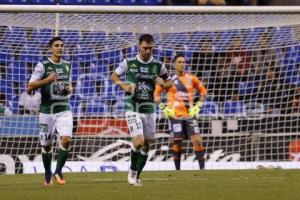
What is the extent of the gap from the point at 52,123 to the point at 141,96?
5.19 ft

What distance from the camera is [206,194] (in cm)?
1080

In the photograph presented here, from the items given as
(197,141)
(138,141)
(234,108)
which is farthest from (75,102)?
(138,141)

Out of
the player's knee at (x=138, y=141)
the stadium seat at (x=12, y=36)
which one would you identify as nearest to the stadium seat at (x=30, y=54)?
the stadium seat at (x=12, y=36)

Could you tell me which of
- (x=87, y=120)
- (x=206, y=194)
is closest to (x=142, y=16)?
(x=87, y=120)

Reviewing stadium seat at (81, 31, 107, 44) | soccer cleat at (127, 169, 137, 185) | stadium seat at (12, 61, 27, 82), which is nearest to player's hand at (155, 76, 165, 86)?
soccer cleat at (127, 169, 137, 185)

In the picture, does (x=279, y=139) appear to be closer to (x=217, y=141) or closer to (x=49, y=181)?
(x=217, y=141)

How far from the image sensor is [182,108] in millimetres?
17984

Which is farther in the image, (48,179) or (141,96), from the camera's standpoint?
(48,179)

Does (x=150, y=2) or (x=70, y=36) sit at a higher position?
(x=150, y=2)

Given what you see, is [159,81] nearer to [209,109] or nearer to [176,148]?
[176,148]

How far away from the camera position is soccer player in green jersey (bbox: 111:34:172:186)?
12836 millimetres

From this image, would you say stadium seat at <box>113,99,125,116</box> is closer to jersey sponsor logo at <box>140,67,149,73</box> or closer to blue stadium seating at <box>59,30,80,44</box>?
blue stadium seating at <box>59,30,80,44</box>

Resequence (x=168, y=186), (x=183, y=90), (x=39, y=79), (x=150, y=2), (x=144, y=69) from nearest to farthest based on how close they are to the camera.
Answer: (x=168, y=186) < (x=144, y=69) < (x=39, y=79) < (x=183, y=90) < (x=150, y=2)

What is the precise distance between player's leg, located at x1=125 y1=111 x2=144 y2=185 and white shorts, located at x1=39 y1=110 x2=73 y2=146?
3.67 ft
